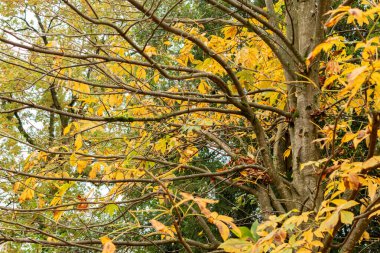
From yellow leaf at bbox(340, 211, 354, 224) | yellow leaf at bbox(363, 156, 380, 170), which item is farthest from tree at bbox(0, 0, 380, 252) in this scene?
yellow leaf at bbox(340, 211, 354, 224)

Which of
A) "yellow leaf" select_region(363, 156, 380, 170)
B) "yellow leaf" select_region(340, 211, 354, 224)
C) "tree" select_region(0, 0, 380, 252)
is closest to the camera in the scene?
"yellow leaf" select_region(340, 211, 354, 224)

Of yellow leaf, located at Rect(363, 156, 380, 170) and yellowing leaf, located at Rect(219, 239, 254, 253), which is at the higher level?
yellow leaf, located at Rect(363, 156, 380, 170)

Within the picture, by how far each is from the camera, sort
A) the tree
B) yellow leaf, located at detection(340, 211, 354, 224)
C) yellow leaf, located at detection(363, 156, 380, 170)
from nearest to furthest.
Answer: yellow leaf, located at detection(340, 211, 354, 224) < yellow leaf, located at detection(363, 156, 380, 170) < the tree

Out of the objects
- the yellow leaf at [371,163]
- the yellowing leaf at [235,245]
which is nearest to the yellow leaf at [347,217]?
the yellow leaf at [371,163]

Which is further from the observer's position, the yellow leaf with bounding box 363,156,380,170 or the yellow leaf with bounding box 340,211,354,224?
the yellow leaf with bounding box 363,156,380,170

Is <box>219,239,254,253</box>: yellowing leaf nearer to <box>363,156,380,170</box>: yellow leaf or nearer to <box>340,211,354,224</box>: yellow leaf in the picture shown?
<box>340,211,354,224</box>: yellow leaf

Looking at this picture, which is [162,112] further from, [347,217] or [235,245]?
[347,217]

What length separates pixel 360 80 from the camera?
123 cm

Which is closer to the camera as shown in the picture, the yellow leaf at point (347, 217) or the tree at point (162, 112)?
the yellow leaf at point (347, 217)

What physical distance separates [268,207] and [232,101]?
0.89m

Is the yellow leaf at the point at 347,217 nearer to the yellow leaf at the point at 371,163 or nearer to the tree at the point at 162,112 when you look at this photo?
the yellow leaf at the point at 371,163

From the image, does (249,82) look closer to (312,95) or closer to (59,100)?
(312,95)

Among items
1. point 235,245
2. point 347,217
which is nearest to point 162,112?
point 235,245

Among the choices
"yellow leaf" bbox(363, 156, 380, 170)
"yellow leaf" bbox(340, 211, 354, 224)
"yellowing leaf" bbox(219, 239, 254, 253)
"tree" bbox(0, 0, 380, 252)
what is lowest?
"yellow leaf" bbox(340, 211, 354, 224)
